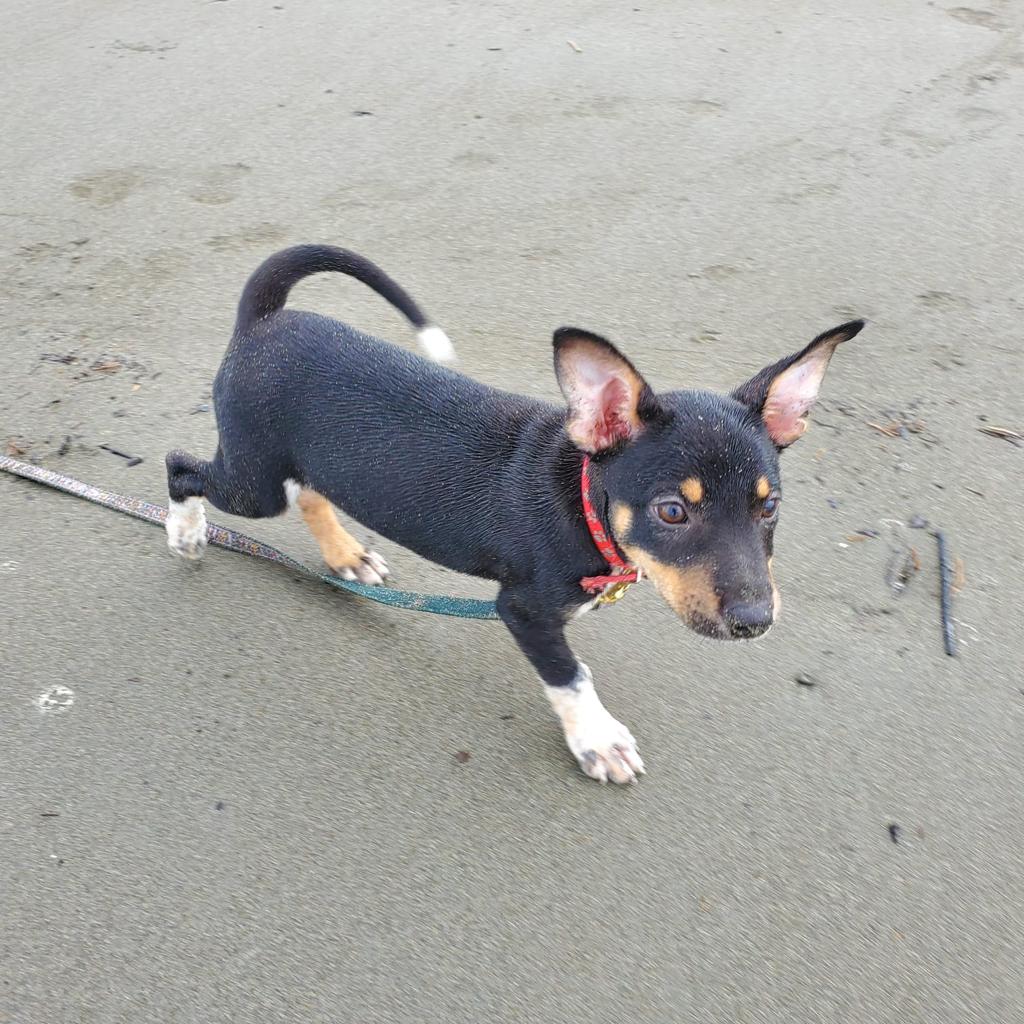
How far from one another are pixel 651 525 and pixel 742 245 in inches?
121

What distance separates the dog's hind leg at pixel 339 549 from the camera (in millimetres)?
3004

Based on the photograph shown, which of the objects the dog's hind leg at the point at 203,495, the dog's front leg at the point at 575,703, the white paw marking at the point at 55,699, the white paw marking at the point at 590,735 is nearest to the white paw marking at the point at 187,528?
the dog's hind leg at the point at 203,495

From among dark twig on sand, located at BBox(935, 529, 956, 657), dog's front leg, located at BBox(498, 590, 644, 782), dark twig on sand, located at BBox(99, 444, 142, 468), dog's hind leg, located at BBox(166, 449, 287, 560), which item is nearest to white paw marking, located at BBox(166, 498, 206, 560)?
dog's hind leg, located at BBox(166, 449, 287, 560)

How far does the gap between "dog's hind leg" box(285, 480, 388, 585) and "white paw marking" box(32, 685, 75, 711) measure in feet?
2.79

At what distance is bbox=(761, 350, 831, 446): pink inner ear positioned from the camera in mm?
2135

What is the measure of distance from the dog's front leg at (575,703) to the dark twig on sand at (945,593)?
1083mm

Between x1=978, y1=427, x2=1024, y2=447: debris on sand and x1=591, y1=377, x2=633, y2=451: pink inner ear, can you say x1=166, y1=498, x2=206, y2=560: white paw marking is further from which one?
x1=978, y1=427, x2=1024, y2=447: debris on sand

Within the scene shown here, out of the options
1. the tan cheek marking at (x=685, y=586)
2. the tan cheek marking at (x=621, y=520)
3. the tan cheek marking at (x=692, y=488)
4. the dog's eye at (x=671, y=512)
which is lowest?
the tan cheek marking at (x=685, y=586)

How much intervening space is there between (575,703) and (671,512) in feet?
2.39

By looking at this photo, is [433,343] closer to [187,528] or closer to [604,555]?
[604,555]

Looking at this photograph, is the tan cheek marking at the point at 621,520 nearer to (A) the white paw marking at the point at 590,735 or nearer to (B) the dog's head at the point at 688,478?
(B) the dog's head at the point at 688,478

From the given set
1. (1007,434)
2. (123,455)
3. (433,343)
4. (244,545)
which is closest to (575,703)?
(433,343)

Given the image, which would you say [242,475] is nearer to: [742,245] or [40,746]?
[40,746]

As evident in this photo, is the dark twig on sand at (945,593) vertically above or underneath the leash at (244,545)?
underneath
